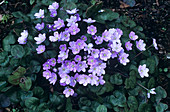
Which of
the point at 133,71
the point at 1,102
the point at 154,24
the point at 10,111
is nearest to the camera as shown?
the point at 133,71

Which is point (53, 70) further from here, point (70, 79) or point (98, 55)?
point (98, 55)

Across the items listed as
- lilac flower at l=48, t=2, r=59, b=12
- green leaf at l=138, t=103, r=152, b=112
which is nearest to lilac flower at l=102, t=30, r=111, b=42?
lilac flower at l=48, t=2, r=59, b=12

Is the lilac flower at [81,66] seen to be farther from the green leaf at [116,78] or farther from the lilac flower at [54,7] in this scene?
the lilac flower at [54,7]

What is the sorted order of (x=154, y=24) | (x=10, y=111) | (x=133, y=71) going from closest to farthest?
1. (x=133, y=71)
2. (x=10, y=111)
3. (x=154, y=24)

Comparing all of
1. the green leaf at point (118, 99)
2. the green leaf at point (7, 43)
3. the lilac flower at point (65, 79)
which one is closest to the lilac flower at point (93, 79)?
the lilac flower at point (65, 79)

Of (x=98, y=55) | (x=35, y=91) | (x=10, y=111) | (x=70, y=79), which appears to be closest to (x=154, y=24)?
(x=98, y=55)

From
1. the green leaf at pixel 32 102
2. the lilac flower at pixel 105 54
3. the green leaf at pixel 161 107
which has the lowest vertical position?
the green leaf at pixel 161 107
